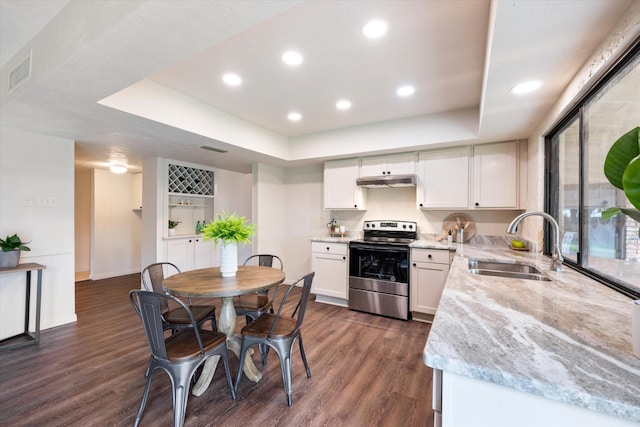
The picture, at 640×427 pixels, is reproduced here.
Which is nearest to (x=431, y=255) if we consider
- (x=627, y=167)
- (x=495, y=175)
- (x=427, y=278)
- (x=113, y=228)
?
(x=427, y=278)

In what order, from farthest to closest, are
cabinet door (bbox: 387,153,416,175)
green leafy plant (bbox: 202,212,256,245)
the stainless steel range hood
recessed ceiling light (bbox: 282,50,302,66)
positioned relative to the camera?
1. cabinet door (bbox: 387,153,416,175)
2. the stainless steel range hood
3. green leafy plant (bbox: 202,212,256,245)
4. recessed ceiling light (bbox: 282,50,302,66)

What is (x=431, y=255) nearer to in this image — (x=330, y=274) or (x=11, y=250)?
(x=330, y=274)

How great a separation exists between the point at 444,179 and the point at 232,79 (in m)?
2.67

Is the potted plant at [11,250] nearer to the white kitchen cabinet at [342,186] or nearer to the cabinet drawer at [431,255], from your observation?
the white kitchen cabinet at [342,186]

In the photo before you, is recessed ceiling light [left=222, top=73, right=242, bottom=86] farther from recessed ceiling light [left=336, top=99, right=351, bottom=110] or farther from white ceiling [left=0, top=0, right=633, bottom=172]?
recessed ceiling light [left=336, top=99, right=351, bottom=110]

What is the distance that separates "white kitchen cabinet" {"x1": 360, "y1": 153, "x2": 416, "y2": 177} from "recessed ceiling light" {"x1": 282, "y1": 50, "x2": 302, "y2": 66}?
6.58 ft

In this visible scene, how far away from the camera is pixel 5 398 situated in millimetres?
1816

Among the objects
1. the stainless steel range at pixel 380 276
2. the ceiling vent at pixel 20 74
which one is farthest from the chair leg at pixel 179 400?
the stainless steel range at pixel 380 276

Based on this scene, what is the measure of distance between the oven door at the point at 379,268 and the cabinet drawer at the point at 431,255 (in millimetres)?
102

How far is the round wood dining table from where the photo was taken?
178 cm

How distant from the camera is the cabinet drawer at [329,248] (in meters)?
3.73

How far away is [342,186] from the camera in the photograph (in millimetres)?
4055

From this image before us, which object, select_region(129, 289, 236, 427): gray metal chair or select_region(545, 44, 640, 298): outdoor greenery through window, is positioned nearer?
select_region(545, 44, 640, 298): outdoor greenery through window

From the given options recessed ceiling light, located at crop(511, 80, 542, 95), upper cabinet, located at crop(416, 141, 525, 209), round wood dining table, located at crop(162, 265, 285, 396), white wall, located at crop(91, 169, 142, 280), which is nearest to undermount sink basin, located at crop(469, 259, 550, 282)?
upper cabinet, located at crop(416, 141, 525, 209)
